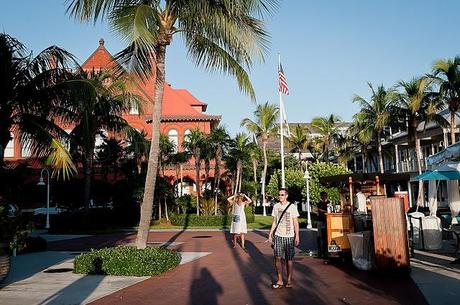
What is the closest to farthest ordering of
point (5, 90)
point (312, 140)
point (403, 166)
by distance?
point (5, 90) → point (403, 166) → point (312, 140)

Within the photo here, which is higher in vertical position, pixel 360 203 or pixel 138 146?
pixel 138 146

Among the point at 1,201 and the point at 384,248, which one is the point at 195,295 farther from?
the point at 1,201

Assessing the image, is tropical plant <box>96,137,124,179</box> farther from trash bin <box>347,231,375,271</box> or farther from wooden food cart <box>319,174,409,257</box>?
trash bin <box>347,231,375,271</box>

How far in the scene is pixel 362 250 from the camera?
10.4 metres

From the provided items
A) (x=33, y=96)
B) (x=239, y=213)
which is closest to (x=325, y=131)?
(x=239, y=213)

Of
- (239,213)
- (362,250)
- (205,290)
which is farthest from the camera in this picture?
(239,213)

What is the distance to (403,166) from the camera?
4306cm

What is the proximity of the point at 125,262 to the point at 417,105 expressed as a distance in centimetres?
2305

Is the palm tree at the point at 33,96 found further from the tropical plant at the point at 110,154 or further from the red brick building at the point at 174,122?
the red brick building at the point at 174,122

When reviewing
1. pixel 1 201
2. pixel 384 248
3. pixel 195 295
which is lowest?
pixel 195 295

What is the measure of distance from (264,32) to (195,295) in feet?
22.4

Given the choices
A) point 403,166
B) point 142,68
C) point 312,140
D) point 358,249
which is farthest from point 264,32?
point 312,140

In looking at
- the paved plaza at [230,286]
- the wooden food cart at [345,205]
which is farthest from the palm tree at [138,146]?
the wooden food cart at [345,205]

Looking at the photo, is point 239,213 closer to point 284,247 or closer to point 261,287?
point 261,287
